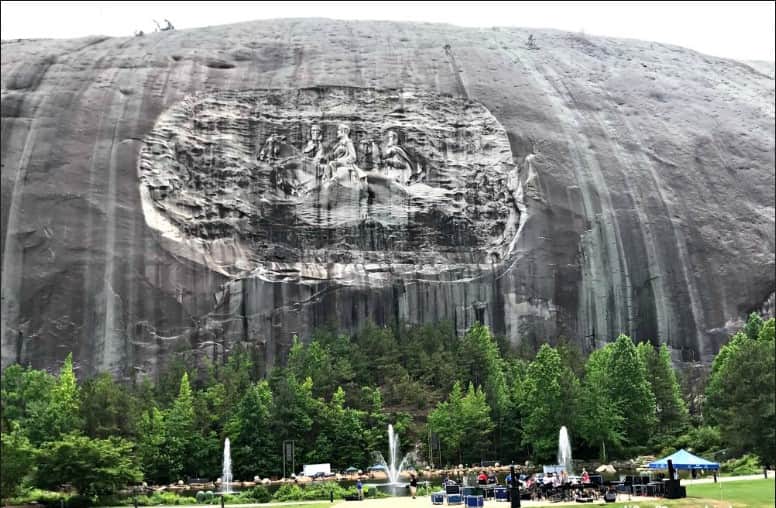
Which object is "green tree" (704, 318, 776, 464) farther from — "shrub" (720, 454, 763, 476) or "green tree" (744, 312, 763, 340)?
"green tree" (744, 312, 763, 340)

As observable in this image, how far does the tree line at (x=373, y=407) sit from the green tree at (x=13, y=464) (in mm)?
4429

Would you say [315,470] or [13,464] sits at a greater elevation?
[13,464]

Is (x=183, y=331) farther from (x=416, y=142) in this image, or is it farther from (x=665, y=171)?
(x=665, y=171)

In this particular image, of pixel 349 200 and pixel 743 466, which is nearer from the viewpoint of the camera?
pixel 743 466

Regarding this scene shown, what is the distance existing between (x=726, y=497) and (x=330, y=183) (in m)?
41.1

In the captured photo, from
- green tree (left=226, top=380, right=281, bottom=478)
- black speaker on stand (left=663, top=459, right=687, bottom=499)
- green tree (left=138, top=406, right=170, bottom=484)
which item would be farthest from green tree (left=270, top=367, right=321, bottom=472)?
black speaker on stand (left=663, top=459, right=687, bottom=499)

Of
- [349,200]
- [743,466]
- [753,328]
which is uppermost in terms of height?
[349,200]

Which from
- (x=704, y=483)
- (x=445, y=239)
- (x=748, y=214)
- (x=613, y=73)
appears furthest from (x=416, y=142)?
(x=704, y=483)

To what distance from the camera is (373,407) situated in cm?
4978

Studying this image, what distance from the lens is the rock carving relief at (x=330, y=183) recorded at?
5947cm

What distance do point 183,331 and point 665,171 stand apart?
3545cm

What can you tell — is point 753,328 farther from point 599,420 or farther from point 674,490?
point 674,490

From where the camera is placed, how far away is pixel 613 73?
69.5m

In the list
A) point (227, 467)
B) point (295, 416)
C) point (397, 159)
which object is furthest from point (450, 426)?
point (397, 159)
